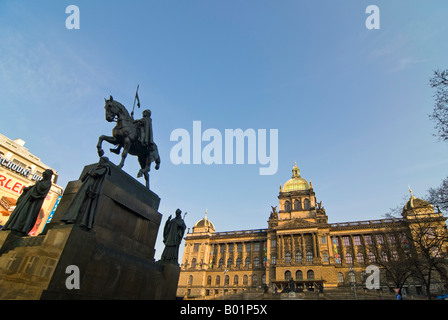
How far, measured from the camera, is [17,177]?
4222 centimetres

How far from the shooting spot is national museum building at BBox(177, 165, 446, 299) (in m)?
49.4

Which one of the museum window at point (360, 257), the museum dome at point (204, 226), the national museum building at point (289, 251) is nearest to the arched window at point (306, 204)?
the national museum building at point (289, 251)

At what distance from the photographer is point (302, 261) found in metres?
52.7

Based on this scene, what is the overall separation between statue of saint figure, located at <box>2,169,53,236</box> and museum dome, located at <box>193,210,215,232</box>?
214 feet

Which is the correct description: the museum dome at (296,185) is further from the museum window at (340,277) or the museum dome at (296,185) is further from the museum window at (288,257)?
the museum window at (340,277)

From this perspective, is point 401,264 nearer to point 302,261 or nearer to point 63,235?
point 302,261

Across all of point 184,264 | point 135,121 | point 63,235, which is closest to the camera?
point 63,235

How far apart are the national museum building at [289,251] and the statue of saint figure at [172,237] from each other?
4319 centimetres

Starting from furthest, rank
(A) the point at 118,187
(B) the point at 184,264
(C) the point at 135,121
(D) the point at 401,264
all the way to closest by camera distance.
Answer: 1. (B) the point at 184,264
2. (D) the point at 401,264
3. (C) the point at 135,121
4. (A) the point at 118,187

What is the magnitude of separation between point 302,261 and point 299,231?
640 cm

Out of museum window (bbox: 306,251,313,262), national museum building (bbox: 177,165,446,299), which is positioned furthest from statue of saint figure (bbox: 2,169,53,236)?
museum window (bbox: 306,251,313,262)

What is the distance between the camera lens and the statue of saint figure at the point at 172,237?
10.6 metres
